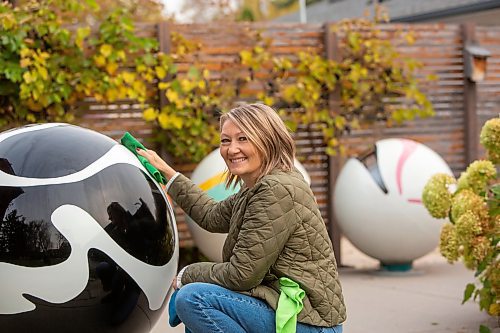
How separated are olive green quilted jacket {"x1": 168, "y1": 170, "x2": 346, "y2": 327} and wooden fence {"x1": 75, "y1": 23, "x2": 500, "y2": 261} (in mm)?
4403

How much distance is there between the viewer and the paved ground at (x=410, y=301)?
18.3ft

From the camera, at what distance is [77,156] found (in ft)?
12.7

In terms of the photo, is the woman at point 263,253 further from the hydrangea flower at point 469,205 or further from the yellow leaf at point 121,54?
the yellow leaf at point 121,54

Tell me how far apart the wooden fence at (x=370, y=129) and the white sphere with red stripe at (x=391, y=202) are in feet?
3.11

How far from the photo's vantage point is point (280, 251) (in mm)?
3523

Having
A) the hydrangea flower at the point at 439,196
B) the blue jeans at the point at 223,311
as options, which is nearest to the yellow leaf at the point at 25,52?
the hydrangea flower at the point at 439,196

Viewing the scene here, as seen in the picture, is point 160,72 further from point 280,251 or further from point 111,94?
point 280,251

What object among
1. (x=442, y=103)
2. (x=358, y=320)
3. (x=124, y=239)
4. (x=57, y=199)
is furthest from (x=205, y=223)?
(x=442, y=103)

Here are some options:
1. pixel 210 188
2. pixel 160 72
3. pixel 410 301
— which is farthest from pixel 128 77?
pixel 410 301

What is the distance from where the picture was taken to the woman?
11.4 feet

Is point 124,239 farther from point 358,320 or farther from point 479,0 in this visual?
point 479,0

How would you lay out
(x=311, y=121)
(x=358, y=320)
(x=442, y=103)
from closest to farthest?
1. (x=358, y=320)
2. (x=311, y=121)
3. (x=442, y=103)

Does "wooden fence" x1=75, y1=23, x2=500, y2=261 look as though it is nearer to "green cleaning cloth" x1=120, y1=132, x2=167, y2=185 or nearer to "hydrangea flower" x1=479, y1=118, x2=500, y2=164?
"hydrangea flower" x1=479, y1=118, x2=500, y2=164

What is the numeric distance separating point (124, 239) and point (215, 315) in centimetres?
60
